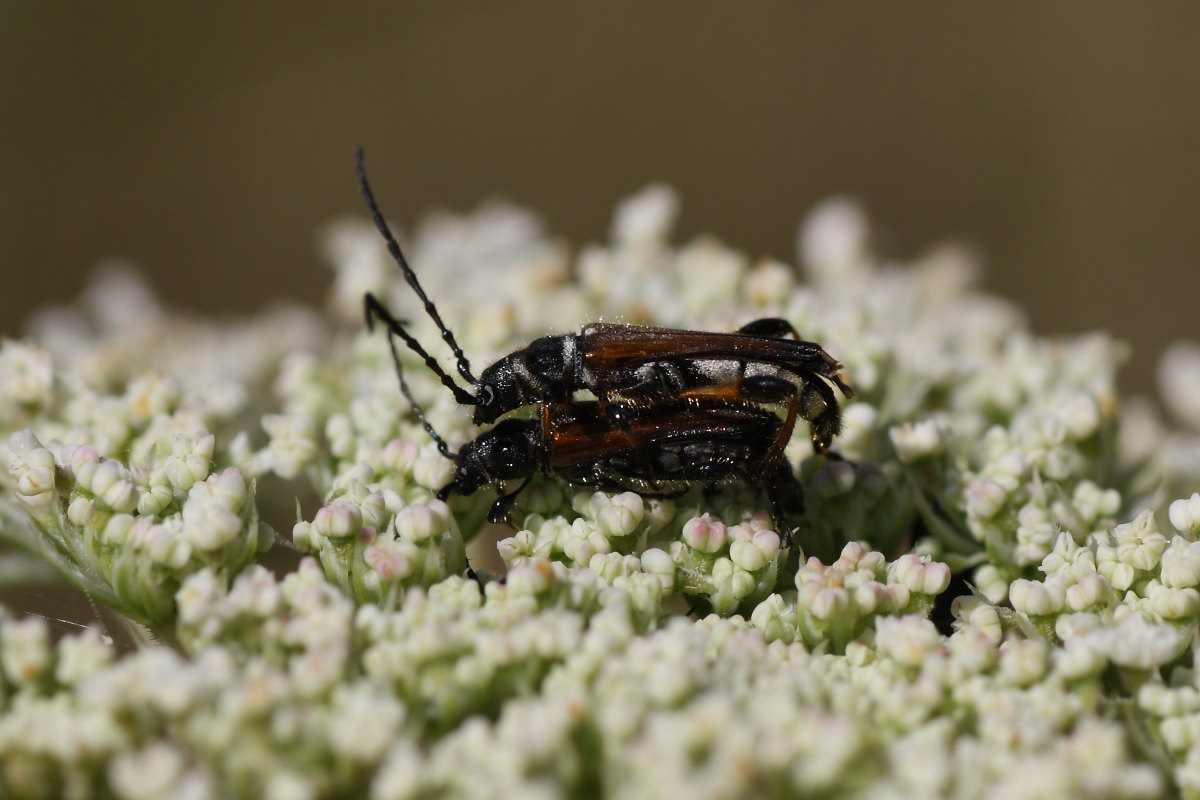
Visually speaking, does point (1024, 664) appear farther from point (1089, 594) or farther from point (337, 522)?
point (337, 522)

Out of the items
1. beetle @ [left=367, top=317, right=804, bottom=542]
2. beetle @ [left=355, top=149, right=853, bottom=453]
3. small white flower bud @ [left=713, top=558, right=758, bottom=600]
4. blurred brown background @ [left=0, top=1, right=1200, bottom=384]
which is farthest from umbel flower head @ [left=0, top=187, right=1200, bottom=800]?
blurred brown background @ [left=0, top=1, right=1200, bottom=384]

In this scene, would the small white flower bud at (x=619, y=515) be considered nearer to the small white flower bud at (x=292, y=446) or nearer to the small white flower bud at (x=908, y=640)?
the small white flower bud at (x=908, y=640)

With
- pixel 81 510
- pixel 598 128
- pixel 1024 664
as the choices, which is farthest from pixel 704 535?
pixel 598 128

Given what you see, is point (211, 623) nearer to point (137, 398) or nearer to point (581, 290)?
point (137, 398)

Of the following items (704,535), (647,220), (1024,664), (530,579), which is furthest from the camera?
(647,220)

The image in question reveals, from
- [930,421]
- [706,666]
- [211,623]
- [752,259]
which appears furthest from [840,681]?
[752,259]

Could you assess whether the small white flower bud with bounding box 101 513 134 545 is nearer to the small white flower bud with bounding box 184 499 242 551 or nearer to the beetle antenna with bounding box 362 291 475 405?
the small white flower bud with bounding box 184 499 242 551
